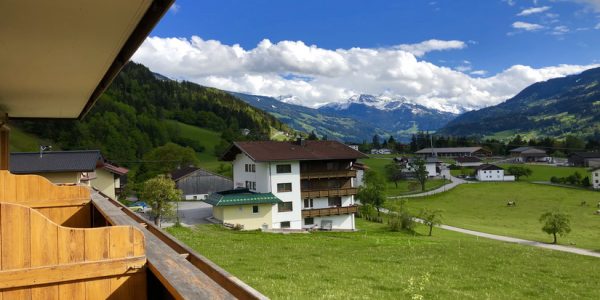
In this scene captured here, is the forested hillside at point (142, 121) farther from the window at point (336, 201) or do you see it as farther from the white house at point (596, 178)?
the white house at point (596, 178)

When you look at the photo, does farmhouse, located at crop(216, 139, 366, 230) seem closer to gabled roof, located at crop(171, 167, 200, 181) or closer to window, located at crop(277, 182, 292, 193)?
window, located at crop(277, 182, 292, 193)

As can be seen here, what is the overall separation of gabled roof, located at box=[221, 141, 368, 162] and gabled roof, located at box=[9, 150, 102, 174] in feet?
61.1

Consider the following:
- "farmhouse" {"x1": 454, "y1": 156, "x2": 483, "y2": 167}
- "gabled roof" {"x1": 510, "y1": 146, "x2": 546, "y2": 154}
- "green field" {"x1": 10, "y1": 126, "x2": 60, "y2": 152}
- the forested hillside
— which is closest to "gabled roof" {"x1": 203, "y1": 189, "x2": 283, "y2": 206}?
the forested hillside

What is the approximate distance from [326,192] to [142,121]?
87.8 m

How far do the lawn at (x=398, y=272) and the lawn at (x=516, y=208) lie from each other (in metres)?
21.7

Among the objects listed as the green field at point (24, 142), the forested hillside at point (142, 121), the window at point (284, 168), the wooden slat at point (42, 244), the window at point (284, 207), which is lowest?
the window at point (284, 207)

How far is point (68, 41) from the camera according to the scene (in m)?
4.52

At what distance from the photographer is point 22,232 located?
2506 mm

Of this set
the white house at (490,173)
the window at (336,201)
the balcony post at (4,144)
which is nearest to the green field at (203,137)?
the white house at (490,173)

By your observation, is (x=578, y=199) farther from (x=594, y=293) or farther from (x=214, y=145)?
(x=214, y=145)

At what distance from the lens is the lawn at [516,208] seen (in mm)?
49469

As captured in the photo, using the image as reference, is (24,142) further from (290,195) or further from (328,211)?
(328,211)

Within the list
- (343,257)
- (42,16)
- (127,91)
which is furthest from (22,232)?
(127,91)

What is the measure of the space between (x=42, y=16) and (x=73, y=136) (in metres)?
110
